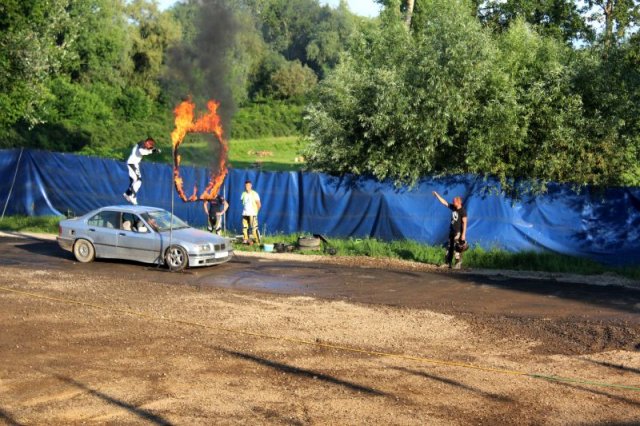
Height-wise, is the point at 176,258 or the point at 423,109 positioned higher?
the point at 423,109

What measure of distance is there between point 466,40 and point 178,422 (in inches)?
621

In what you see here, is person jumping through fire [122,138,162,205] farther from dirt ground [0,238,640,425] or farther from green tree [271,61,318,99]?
green tree [271,61,318,99]

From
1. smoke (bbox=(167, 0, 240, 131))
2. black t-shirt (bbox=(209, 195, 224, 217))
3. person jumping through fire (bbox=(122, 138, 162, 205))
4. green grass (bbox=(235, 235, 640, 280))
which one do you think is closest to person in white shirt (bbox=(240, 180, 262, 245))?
green grass (bbox=(235, 235, 640, 280))

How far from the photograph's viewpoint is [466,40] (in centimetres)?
2098

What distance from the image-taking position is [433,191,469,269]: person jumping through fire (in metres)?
18.5

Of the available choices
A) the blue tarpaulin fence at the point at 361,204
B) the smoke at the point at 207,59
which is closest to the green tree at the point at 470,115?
the blue tarpaulin fence at the point at 361,204

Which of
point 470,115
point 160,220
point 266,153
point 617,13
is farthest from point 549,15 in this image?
point 266,153

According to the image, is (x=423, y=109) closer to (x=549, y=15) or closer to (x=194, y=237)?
(x=194, y=237)

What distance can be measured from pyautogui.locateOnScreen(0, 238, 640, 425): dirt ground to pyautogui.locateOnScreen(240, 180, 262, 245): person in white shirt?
4.88 meters

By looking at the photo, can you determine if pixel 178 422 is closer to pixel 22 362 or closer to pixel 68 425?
pixel 68 425

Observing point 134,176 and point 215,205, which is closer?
point 215,205

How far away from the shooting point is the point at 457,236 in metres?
18.7

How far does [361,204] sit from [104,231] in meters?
7.37

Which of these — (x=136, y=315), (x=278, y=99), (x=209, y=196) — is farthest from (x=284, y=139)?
(x=136, y=315)
